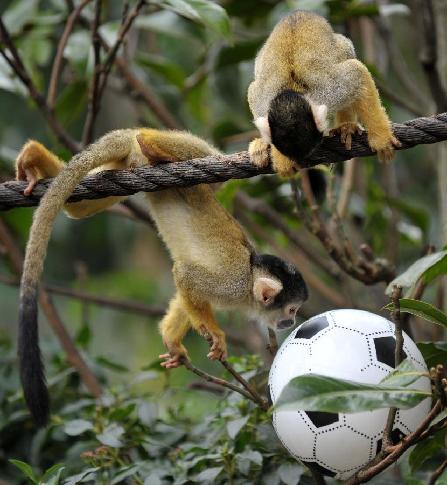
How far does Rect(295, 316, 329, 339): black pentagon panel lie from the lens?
2.27 m

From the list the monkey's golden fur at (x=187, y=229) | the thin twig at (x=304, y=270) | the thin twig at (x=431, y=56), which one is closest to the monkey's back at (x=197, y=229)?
the monkey's golden fur at (x=187, y=229)

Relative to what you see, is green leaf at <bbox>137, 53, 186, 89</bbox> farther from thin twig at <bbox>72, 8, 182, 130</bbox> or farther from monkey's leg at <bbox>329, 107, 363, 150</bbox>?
monkey's leg at <bbox>329, 107, 363, 150</bbox>

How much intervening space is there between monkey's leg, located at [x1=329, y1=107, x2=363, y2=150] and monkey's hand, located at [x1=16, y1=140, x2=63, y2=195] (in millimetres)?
969

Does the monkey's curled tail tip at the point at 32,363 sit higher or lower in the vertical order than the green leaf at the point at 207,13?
lower

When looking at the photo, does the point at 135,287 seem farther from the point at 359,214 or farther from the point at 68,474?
the point at 68,474

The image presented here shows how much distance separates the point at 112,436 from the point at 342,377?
2.75 ft

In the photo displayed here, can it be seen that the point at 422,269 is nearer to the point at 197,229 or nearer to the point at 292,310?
the point at 292,310

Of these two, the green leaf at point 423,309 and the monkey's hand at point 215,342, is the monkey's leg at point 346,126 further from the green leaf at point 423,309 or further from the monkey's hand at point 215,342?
the monkey's hand at point 215,342

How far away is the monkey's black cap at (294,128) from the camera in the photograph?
2604 mm

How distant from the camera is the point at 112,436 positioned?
2.61m

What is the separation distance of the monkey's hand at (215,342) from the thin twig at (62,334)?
81 cm

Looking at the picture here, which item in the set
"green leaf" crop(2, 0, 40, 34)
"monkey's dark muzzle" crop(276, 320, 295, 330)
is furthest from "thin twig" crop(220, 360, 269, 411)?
"green leaf" crop(2, 0, 40, 34)

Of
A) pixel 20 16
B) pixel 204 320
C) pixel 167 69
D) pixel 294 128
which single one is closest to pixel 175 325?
pixel 204 320

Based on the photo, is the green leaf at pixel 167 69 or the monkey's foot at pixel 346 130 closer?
the monkey's foot at pixel 346 130
